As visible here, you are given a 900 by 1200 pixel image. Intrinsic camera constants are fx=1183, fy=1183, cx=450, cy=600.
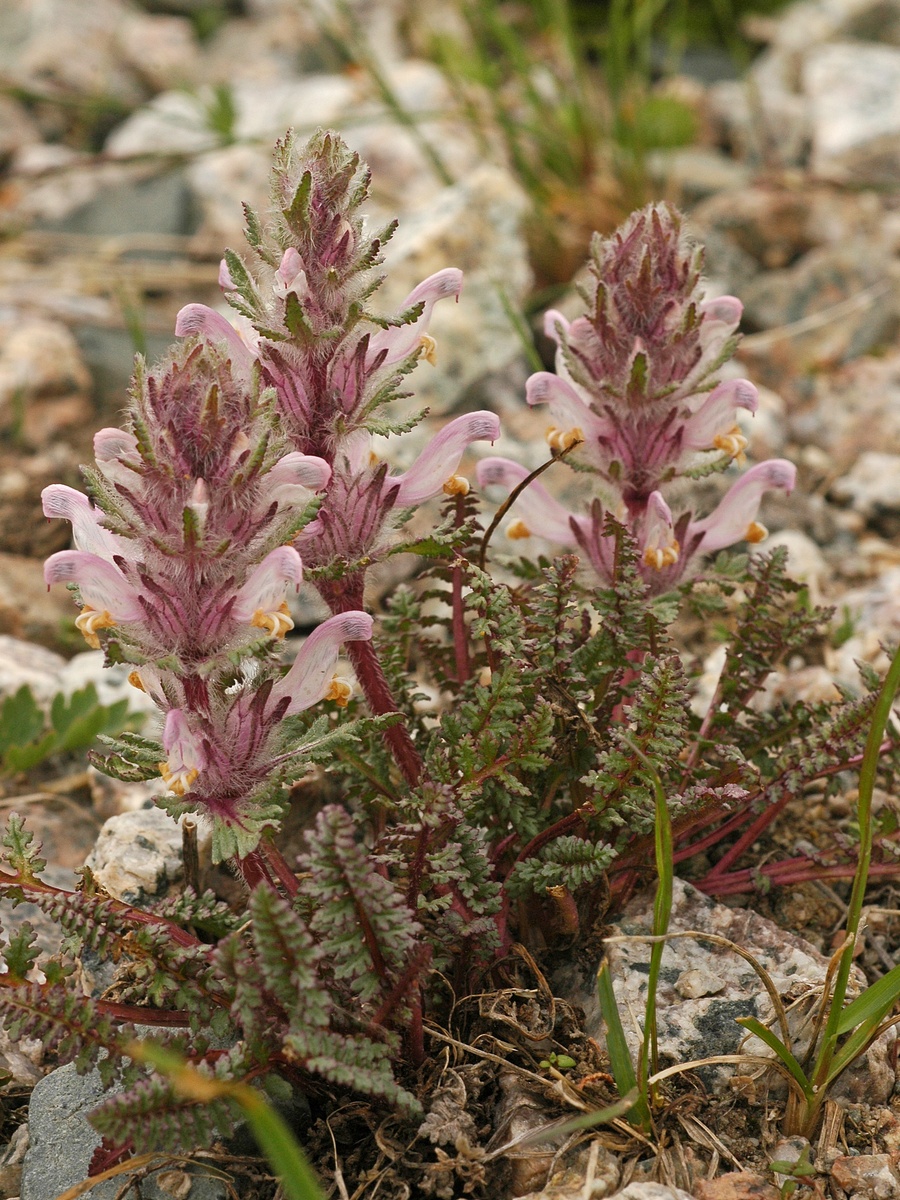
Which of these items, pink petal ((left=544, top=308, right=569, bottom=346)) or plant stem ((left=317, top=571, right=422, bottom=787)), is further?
pink petal ((left=544, top=308, right=569, bottom=346))

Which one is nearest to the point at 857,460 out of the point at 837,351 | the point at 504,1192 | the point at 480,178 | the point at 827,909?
the point at 837,351

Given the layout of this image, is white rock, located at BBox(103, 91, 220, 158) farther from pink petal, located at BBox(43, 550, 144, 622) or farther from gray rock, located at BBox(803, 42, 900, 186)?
pink petal, located at BBox(43, 550, 144, 622)

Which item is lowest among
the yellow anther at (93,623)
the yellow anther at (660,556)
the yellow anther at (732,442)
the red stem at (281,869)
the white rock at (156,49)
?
the red stem at (281,869)

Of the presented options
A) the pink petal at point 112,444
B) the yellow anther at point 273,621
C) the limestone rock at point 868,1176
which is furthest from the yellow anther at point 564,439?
the limestone rock at point 868,1176

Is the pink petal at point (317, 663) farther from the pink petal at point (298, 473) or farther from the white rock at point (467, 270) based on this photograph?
the white rock at point (467, 270)

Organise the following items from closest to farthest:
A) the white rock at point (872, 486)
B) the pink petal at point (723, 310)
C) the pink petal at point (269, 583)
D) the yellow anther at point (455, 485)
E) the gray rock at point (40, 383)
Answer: the pink petal at point (269, 583), the yellow anther at point (455, 485), the pink petal at point (723, 310), the white rock at point (872, 486), the gray rock at point (40, 383)

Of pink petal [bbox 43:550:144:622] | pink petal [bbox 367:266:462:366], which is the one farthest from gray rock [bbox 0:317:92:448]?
pink petal [bbox 43:550:144:622]

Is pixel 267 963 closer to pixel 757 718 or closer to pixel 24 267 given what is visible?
pixel 757 718
